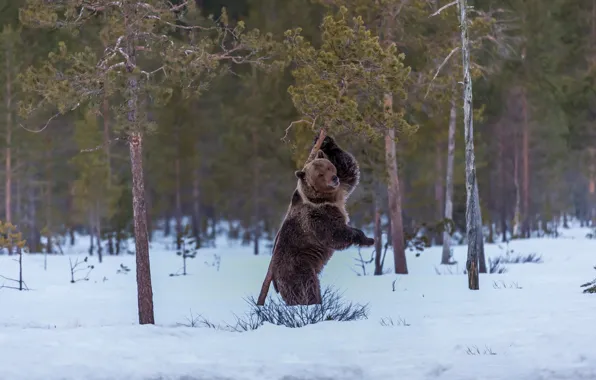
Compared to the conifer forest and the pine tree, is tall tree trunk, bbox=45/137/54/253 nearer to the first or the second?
the conifer forest

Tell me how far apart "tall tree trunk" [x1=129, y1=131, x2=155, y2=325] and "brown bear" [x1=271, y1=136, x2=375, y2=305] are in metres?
2.14

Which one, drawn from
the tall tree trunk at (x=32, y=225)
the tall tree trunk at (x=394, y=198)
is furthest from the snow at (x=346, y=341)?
the tall tree trunk at (x=32, y=225)

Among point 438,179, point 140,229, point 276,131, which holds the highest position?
point 276,131

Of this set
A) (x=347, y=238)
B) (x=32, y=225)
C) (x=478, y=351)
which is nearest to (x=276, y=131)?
(x=32, y=225)

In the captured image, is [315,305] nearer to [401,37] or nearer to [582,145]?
[401,37]

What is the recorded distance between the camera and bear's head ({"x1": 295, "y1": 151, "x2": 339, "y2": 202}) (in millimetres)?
12595

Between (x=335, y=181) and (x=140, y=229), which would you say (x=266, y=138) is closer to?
(x=140, y=229)

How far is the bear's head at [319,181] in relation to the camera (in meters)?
12.6

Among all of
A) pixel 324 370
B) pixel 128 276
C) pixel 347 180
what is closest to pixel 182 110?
pixel 128 276

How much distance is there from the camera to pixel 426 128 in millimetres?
29047

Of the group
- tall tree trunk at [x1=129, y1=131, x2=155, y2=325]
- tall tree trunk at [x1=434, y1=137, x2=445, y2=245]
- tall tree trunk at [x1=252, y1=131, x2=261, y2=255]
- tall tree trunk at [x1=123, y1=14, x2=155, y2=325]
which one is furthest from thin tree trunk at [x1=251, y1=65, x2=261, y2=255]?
tall tree trunk at [x1=129, y1=131, x2=155, y2=325]

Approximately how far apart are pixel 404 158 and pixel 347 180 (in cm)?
1792

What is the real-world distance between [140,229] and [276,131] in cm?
1861

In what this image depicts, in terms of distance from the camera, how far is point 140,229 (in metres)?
14.2
